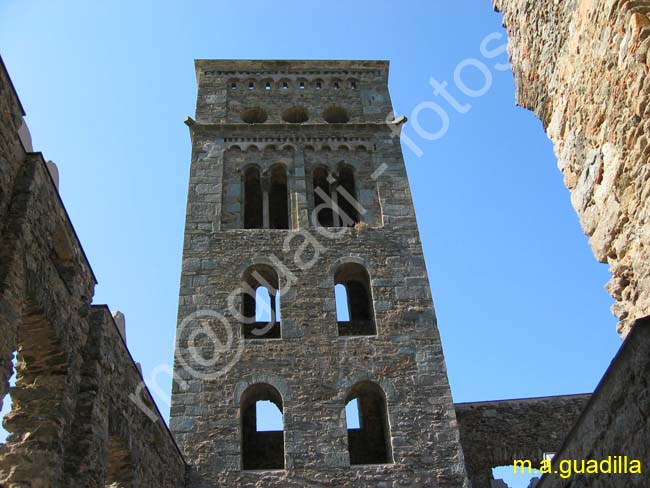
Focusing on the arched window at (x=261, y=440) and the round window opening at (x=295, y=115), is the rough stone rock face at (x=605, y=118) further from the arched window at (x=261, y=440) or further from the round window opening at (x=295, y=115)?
the round window opening at (x=295, y=115)

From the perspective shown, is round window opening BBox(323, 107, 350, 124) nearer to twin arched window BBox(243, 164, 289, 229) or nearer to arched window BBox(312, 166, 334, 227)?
arched window BBox(312, 166, 334, 227)

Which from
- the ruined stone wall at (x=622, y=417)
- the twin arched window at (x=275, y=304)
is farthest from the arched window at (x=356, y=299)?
the ruined stone wall at (x=622, y=417)

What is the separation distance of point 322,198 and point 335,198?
29 cm

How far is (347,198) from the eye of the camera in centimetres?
1472

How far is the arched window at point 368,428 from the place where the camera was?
1157cm

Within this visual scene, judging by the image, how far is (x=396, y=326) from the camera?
1210 cm

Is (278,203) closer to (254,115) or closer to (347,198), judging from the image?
(347,198)

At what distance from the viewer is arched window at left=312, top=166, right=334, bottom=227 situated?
14.6 meters

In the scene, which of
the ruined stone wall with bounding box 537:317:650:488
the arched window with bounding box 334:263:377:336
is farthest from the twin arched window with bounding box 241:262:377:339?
the ruined stone wall with bounding box 537:317:650:488

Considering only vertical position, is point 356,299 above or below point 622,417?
above

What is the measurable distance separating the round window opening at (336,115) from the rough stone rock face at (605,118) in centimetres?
1113

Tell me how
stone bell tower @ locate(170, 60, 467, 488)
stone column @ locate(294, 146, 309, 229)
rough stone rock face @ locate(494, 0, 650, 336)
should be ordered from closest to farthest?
1. rough stone rock face @ locate(494, 0, 650, 336)
2. stone bell tower @ locate(170, 60, 467, 488)
3. stone column @ locate(294, 146, 309, 229)

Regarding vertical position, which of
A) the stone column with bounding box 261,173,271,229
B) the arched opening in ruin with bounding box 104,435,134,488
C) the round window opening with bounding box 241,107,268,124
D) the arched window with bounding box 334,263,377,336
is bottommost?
the arched opening in ruin with bounding box 104,435,134,488

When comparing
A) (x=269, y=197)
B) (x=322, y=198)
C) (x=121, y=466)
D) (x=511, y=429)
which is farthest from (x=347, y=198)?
(x=121, y=466)
